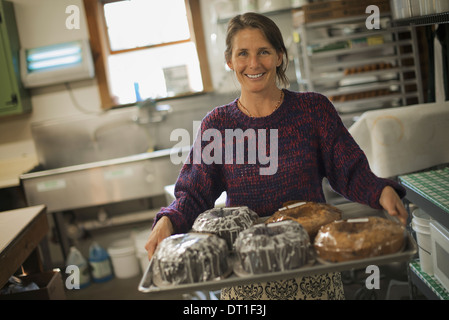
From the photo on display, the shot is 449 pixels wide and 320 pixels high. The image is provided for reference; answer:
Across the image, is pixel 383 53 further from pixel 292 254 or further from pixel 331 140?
pixel 292 254

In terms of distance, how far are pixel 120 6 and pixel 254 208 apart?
3549 millimetres

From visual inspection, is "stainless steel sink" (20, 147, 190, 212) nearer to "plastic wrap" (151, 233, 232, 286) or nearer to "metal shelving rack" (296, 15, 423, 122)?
"metal shelving rack" (296, 15, 423, 122)

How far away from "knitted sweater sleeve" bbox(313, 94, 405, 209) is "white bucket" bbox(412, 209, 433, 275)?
0.91m

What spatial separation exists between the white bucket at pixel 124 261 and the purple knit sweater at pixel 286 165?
2672 mm

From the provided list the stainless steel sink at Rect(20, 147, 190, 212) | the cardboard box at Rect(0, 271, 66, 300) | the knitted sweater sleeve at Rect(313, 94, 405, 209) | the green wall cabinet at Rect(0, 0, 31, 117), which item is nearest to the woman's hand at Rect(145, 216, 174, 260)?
the knitted sweater sleeve at Rect(313, 94, 405, 209)

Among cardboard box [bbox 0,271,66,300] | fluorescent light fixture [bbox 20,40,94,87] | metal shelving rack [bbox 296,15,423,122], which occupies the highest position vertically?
fluorescent light fixture [bbox 20,40,94,87]

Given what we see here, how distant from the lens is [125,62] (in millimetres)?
4551

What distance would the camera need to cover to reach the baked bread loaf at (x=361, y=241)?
3.72ft

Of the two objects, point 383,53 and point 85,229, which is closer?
point 383,53

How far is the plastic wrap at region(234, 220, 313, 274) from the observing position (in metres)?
1.14

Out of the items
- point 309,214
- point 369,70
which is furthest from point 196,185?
point 369,70

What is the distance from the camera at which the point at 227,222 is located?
1.33 m

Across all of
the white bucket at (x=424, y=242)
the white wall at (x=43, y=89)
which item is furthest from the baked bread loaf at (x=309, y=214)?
the white wall at (x=43, y=89)

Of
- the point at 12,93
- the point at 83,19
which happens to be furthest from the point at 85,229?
the point at 83,19
